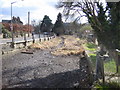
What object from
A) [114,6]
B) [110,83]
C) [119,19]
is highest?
[114,6]

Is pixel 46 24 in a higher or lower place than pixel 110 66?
higher

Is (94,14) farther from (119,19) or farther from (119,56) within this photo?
(119,56)

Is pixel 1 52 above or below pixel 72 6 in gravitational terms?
below

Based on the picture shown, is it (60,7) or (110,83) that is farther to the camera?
(60,7)

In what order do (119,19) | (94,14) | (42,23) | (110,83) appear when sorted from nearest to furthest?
1. (110,83)
2. (119,19)
3. (94,14)
4. (42,23)

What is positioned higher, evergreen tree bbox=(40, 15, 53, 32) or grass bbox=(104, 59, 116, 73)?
evergreen tree bbox=(40, 15, 53, 32)

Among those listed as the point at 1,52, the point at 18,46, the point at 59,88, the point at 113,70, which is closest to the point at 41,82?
the point at 59,88

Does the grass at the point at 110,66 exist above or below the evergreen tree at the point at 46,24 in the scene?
below

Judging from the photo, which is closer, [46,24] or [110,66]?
[110,66]

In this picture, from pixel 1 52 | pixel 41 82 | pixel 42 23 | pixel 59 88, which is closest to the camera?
pixel 59 88

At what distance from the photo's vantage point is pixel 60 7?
1261cm

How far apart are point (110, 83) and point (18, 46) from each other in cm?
1729

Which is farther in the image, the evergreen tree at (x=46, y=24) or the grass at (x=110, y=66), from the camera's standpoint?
the evergreen tree at (x=46, y=24)

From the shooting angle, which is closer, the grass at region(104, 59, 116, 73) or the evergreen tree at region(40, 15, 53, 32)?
the grass at region(104, 59, 116, 73)
